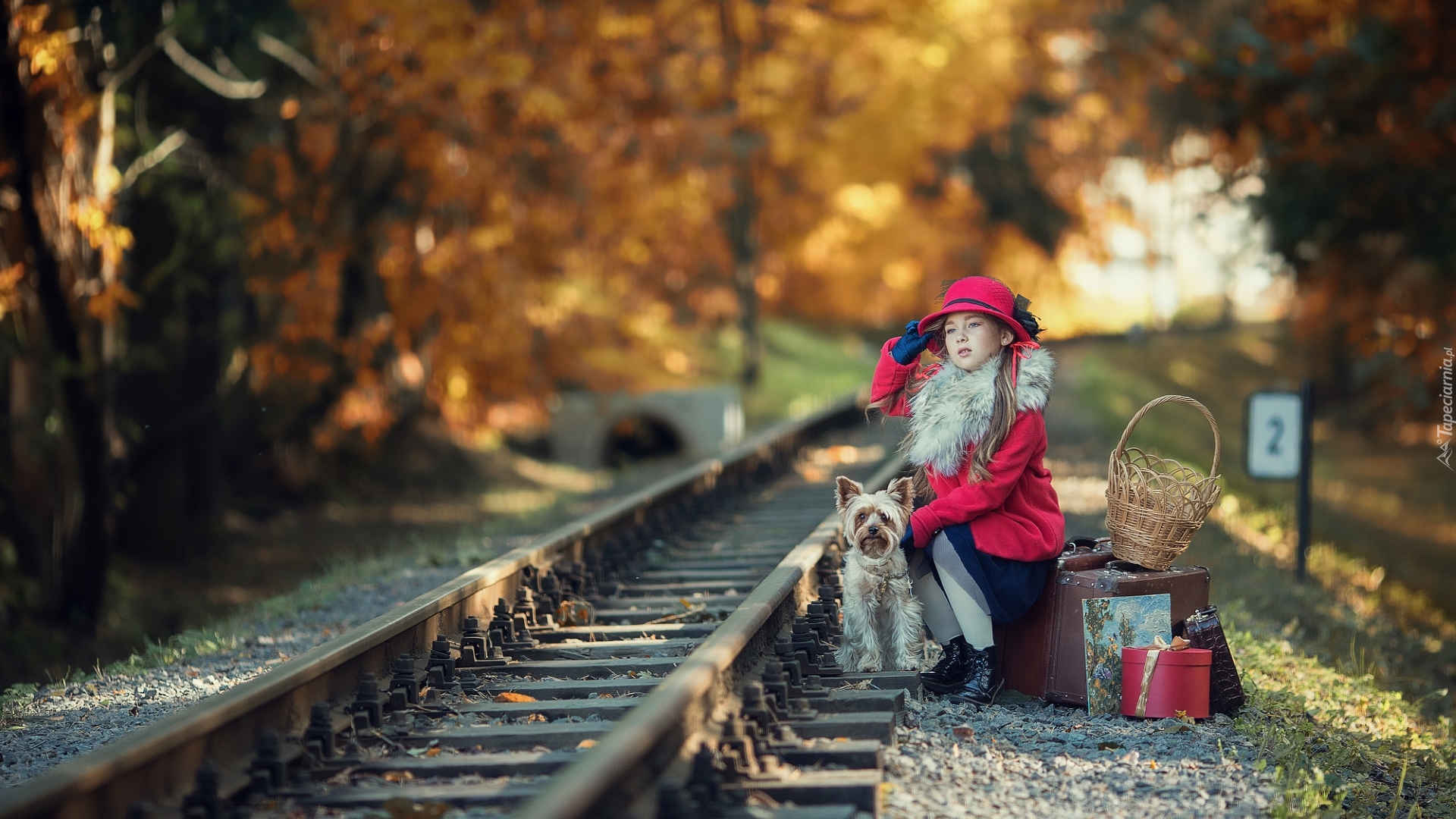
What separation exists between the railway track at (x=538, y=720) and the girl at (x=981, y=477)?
36 cm

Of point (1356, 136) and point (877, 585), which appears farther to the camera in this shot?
point (1356, 136)

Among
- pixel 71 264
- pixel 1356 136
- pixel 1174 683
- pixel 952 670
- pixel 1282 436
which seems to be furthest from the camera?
pixel 1356 136

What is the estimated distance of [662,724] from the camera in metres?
3.46

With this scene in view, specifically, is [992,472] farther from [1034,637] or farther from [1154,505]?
[1034,637]

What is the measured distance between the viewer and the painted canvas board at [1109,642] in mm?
4762

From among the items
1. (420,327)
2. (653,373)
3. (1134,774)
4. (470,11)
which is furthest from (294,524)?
(1134,774)

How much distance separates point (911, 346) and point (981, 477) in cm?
62

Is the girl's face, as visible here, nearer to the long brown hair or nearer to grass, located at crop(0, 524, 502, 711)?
the long brown hair

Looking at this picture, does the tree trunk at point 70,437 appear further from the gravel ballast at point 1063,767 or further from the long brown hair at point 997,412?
the gravel ballast at point 1063,767

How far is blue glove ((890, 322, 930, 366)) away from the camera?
504 centimetres

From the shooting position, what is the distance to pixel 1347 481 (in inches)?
837

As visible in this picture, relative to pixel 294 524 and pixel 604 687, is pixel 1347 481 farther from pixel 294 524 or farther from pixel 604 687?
pixel 604 687

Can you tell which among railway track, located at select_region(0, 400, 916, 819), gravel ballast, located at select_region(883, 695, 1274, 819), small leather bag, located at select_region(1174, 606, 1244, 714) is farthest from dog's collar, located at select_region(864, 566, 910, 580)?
small leather bag, located at select_region(1174, 606, 1244, 714)

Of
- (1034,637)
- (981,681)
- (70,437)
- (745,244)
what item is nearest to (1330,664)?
(1034,637)
